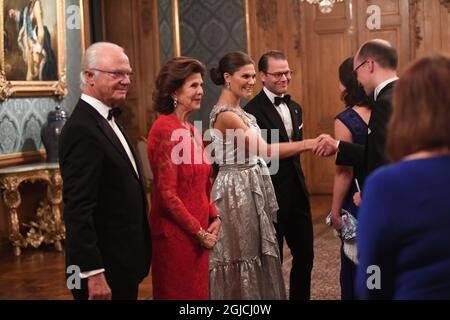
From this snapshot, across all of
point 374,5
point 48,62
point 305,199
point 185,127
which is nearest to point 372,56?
point 185,127

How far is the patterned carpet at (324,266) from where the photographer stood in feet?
15.0

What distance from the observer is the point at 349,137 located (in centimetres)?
346

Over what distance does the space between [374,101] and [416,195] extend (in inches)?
56.1

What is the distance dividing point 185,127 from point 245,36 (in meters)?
6.57

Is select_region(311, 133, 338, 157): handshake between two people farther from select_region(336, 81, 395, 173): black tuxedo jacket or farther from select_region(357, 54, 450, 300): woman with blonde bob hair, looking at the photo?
select_region(357, 54, 450, 300): woman with blonde bob hair

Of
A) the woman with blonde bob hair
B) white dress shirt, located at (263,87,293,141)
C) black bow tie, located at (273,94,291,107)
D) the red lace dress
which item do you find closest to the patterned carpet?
white dress shirt, located at (263,87,293,141)

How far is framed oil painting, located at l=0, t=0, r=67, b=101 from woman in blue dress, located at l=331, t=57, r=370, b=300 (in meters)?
4.20

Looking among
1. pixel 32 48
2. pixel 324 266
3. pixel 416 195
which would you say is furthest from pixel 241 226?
pixel 32 48

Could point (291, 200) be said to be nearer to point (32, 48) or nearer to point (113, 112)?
point (113, 112)

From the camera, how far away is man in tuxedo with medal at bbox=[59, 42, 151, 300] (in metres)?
2.42


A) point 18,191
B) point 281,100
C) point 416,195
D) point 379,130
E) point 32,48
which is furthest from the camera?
point 32,48

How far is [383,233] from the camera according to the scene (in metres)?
1.59

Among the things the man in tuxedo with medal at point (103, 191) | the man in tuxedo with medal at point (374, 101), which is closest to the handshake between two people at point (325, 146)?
the man in tuxedo with medal at point (374, 101)

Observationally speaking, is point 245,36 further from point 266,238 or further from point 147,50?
point 266,238
